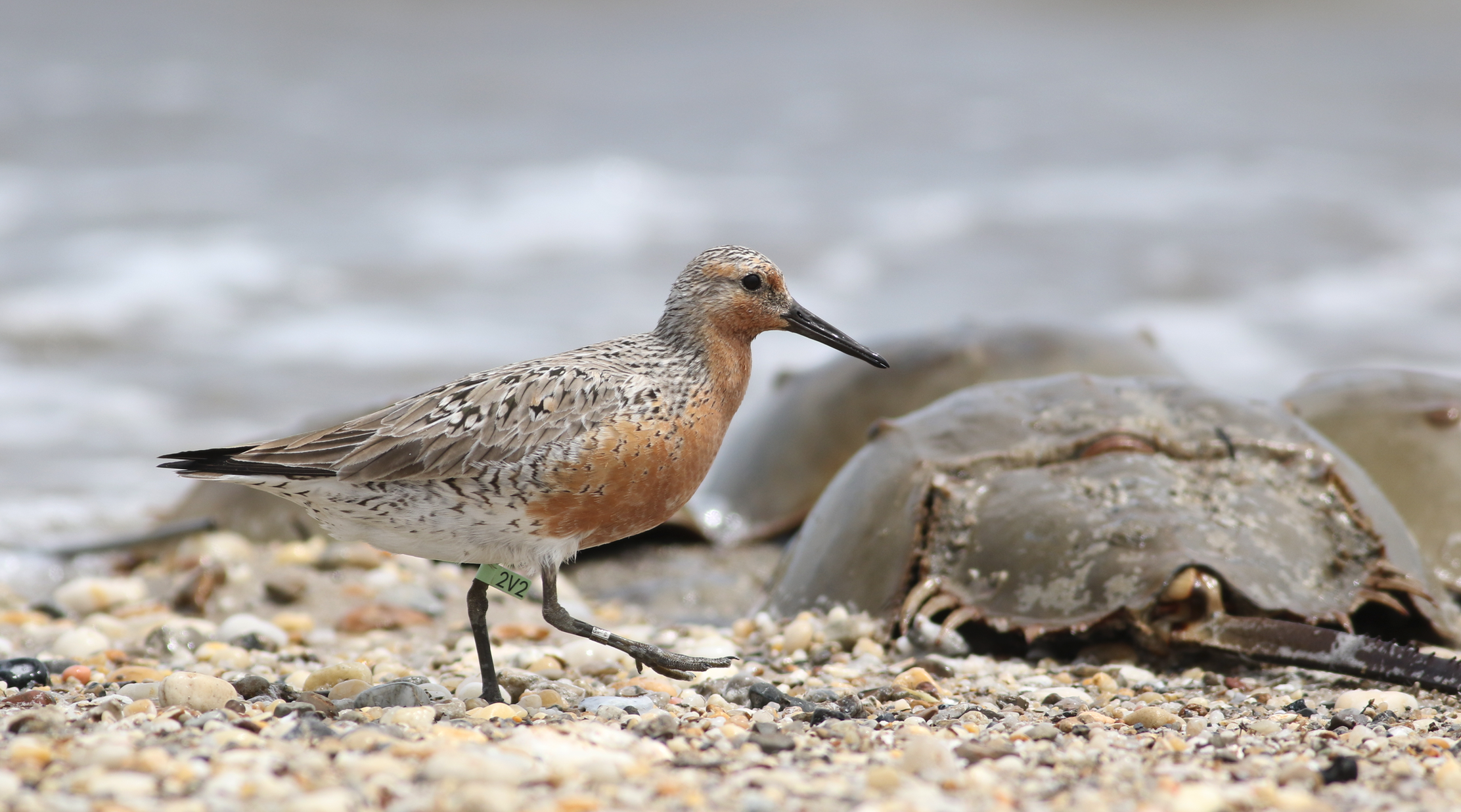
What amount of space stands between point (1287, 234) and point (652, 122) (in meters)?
10.0

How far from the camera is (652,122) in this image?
70.4 ft

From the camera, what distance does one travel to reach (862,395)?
762cm

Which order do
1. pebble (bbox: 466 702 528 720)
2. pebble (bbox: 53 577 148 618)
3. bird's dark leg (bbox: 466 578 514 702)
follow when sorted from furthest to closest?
pebble (bbox: 53 577 148 618) → bird's dark leg (bbox: 466 578 514 702) → pebble (bbox: 466 702 528 720)

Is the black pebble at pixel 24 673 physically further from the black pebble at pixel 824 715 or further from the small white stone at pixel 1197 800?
the small white stone at pixel 1197 800

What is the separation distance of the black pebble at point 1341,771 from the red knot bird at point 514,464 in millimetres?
1997

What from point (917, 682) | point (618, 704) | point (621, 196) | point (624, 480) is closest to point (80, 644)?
point (618, 704)

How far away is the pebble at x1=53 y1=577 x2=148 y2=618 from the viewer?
611cm

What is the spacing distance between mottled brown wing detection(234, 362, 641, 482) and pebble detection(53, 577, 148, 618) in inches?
101

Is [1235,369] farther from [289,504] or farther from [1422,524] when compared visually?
[289,504]

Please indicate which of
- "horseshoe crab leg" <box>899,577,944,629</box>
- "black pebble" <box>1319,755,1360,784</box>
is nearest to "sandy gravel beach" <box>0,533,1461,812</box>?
→ "black pebble" <box>1319,755,1360,784</box>

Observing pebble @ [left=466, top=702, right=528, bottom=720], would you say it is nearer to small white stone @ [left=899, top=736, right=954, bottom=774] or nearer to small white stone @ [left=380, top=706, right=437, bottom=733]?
small white stone @ [left=380, top=706, right=437, bottom=733]

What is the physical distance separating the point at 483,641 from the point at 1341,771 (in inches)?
99.1

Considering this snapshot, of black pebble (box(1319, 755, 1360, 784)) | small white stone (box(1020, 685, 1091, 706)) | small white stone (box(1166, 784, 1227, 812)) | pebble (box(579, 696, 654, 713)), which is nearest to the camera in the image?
small white stone (box(1166, 784, 1227, 812))

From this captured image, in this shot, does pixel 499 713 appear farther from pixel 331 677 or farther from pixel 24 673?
pixel 24 673
